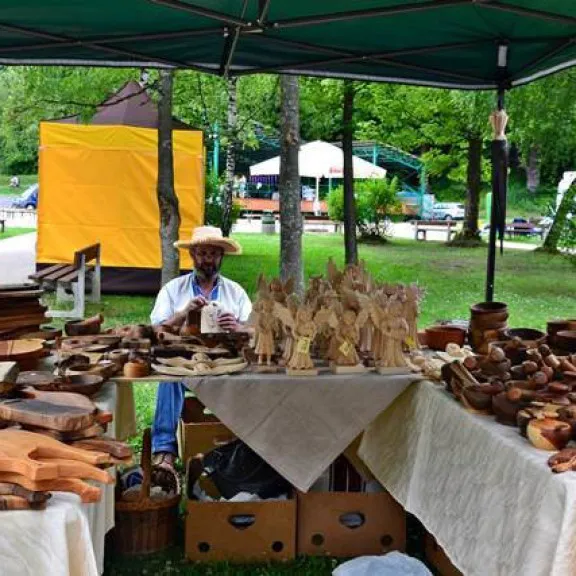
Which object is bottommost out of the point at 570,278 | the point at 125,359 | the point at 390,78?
the point at 570,278

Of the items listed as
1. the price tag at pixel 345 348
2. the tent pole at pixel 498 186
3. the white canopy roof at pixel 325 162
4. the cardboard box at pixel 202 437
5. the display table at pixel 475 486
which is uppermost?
the white canopy roof at pixel 325 162

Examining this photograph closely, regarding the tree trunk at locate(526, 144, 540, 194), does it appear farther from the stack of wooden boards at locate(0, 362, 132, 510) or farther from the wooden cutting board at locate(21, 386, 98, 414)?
the stack of wooden boards at locate(0, 362, 132, 510)

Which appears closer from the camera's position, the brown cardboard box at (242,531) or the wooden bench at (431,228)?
the brown cardboard box at (242,531)

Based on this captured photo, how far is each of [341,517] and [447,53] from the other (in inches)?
93.5

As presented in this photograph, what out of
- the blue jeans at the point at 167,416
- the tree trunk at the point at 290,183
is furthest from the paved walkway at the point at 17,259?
the blue jeans at the point at 167,416

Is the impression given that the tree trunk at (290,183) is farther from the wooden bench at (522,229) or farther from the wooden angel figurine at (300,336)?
the wooden bench at (522,229)

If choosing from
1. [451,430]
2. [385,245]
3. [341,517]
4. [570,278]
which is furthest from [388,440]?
[385,245]

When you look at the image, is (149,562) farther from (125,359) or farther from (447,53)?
(447,53)

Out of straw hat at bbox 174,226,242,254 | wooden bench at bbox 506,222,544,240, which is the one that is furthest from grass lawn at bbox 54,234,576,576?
wooden bench at bbox 506,222,544,240

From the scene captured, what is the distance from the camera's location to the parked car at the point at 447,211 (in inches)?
1305

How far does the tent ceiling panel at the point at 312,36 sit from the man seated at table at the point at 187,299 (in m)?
0.91

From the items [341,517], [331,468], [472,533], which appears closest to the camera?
[472,533]

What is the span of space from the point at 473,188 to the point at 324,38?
576 inches

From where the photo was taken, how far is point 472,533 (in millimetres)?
2455
